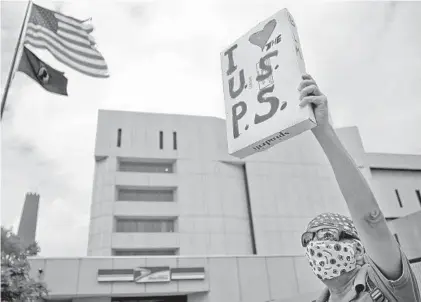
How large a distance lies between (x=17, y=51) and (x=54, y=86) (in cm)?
87

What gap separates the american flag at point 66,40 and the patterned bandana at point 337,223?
6805mm

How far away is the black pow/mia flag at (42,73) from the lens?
6.35 metres

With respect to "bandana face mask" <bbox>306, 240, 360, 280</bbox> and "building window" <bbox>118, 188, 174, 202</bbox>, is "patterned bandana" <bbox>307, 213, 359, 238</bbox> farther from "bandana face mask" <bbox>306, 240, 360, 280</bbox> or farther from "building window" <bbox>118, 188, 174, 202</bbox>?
"building window" <bbox>118, 188, 174, 202</bbox>

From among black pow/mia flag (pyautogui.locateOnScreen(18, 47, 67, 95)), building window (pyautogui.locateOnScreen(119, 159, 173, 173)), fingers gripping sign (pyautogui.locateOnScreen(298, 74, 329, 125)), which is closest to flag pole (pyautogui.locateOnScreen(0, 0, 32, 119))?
black pow/mia flag (pyautogui.locateOnScreen(18, 47, 67, 95))

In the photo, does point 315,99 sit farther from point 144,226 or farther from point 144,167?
point 144,167

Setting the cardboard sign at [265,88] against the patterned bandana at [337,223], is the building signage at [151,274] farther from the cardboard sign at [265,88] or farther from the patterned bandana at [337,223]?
the patterned bandana at [337,223]

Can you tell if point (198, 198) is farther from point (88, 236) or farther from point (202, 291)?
point (202, 291)

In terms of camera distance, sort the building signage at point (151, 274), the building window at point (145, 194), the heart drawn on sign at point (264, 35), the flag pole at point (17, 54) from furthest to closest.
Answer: the building window at point (145, 194) < the building signage at point (151, 274) < the flag pole at point (17, 54) < the heart drawn on sign at point (264, 35)

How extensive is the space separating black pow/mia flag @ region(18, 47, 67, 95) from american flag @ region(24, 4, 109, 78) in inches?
19.6

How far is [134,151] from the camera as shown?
29.4m

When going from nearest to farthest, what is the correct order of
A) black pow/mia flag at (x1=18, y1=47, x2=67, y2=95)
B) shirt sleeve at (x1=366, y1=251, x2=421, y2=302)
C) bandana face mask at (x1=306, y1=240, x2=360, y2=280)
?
shirt sleeve at (x1=366, y1=251, x2=421, y2=302) → bandana face mask at (x1=306, y1=240, x2=360, y2=280) → black pow/mia flag at (x1=18, y1=47, x2=67, y2=95)

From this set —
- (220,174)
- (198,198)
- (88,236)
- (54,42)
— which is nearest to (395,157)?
(220,174)

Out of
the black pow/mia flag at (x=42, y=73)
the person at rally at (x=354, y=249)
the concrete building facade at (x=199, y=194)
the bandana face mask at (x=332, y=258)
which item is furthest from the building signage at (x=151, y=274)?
the bandana face mask at (x=332, y=258)

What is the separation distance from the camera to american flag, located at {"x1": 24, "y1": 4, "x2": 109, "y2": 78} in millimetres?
7113
